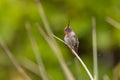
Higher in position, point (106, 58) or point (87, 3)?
point (87, 3)

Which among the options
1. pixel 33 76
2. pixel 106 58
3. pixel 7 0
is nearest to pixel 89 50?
pixel 106 58

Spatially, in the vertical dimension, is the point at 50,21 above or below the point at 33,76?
above

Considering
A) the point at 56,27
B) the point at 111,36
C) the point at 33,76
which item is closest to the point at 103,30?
the point at 111,36

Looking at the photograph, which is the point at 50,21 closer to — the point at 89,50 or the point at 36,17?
the point at 36,17

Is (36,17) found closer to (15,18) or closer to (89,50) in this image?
(15,18)

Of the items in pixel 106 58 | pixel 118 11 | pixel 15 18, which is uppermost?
pixel 15 18
